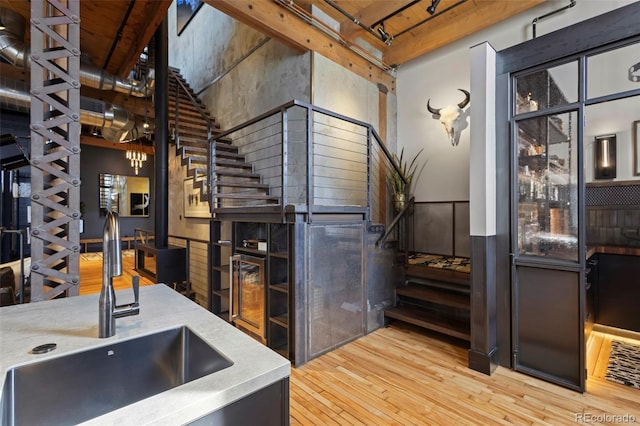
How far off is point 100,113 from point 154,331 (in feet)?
21.2

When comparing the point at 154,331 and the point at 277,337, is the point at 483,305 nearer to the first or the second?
the point at 277,337

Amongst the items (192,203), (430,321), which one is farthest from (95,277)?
(430,321)

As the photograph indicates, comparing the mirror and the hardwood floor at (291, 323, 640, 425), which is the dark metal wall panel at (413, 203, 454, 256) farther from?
the mirror

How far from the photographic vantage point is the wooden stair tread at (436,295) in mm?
3271

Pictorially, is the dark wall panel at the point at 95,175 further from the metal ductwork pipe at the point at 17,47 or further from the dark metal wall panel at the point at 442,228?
the dark metal wall panel at the point at 442,228

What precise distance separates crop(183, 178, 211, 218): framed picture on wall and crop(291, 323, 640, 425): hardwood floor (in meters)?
3.92

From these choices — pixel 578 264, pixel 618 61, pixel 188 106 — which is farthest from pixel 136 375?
pixel 188 106

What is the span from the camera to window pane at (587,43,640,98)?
2740mm

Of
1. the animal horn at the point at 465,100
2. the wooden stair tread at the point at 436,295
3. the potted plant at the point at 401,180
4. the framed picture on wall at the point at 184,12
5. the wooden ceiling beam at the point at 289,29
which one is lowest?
the wooden stair tread at the point at 436,295

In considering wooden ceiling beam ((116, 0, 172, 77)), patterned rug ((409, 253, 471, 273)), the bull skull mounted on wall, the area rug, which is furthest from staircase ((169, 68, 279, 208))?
the area rug

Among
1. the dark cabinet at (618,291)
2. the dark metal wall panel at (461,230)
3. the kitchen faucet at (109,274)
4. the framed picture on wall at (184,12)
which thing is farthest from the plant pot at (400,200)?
the framed picture on wall at (184,12)

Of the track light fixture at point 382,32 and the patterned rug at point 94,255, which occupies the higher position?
the track light fixture at point 382,32

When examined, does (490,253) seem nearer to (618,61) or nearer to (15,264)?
(618,61)

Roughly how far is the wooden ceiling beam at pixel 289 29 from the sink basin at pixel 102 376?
3.56 metres
